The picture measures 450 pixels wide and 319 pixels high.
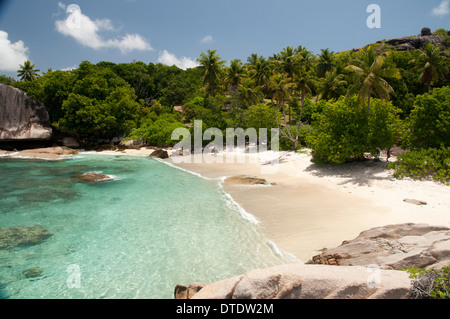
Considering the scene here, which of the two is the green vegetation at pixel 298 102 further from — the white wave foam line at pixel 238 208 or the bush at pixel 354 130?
the white wave foam line at pixel 238 208

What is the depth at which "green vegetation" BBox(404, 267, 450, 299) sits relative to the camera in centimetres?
425

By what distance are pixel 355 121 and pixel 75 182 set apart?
76.9 feet

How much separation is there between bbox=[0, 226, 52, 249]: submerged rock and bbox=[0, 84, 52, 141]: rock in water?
35.5 m

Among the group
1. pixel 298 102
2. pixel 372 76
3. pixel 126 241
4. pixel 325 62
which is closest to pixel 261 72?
pixel 298 102

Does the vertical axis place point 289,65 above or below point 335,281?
above

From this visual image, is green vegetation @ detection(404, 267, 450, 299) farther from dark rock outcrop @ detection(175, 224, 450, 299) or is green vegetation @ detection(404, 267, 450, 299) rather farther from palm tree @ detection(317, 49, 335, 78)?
palm tree @ detection(317, 49, 335, 78)

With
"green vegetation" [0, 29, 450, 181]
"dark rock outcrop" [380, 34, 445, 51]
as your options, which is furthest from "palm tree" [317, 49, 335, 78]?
"dark rock outcrop" [380, 34, 445, 51]

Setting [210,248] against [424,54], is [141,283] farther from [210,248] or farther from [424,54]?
[424,54]

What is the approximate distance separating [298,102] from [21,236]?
4800 centimetres

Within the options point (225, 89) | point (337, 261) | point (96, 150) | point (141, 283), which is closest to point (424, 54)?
point (225, 89)

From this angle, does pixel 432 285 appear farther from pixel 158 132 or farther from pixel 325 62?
pixel 325 62

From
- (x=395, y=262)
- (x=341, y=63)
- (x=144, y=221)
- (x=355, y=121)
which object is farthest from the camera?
(x=341, y=63)

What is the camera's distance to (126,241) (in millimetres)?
10523

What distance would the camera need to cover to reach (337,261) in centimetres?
716
